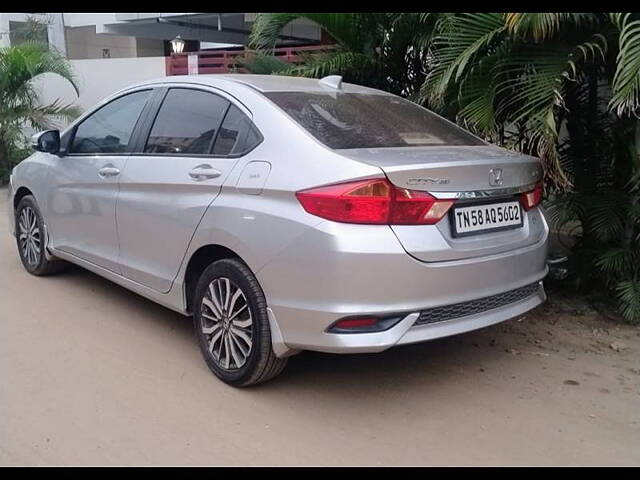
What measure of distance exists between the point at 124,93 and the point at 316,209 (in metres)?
2.31

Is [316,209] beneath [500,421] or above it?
above

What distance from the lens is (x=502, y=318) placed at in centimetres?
337

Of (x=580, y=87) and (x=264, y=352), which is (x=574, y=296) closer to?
(x=580, y=87)

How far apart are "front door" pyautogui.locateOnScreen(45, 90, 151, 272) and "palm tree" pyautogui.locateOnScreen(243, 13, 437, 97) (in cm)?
186

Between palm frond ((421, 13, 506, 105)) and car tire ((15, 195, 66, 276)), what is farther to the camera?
car tire ((15, 195, 66, 276))

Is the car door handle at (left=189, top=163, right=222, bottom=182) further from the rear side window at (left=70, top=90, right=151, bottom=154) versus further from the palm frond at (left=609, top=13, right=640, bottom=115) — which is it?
the palm frond at (left=609, top=13, right=640, bottom=115)

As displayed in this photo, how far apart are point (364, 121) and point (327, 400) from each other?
1567 millimetres

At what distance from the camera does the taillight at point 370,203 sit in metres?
2.95

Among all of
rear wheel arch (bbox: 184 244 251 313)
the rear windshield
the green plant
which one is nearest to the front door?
rear wheel arch (bbox: 184 244 251 313)

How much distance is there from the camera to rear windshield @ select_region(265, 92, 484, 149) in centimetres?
345

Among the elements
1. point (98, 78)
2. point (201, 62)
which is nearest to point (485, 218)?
point (201, 62)

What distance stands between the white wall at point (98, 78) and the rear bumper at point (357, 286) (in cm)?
1036

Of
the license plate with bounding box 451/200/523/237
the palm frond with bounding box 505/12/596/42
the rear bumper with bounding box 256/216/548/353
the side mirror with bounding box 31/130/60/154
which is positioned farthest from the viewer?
the side mirror with bounding box 31/130/60/154
